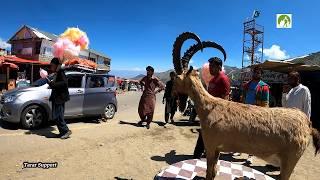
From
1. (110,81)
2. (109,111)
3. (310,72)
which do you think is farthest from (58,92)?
(310,72)

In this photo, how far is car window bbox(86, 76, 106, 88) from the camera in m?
12.4

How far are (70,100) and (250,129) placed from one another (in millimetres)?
8377

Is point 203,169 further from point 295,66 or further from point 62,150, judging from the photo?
point 295,66

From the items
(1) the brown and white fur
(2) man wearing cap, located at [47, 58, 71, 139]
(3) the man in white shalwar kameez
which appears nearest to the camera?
(1) the brown and white fur

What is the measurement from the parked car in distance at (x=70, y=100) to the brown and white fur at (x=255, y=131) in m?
7.13

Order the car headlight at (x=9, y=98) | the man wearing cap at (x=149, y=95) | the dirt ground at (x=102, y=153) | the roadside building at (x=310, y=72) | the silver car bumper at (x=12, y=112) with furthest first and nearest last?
1. the roadside building at (x=310, y=72)
2. the man wearing cap at (x=149, y=95)
3. the car headlight at (x=9, y=98)
4. the silver car bumper at (x=12, y=112)
5. the dirt ground at (x=102, y=153)

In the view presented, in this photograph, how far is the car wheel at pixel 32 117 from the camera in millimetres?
10180

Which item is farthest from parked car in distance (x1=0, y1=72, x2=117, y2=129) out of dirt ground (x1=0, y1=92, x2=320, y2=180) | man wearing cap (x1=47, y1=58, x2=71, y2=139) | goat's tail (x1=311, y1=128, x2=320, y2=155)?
goat's tail (x1=311, y1=128, x2=320, y2=155)

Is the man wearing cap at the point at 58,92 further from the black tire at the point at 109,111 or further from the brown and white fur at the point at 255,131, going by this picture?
the brown and white fur at the point at 255,131

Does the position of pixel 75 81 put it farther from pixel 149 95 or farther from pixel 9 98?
pixel 149 95

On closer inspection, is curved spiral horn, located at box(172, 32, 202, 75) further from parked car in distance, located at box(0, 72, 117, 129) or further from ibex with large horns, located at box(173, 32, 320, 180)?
parked car in distance, located at box(0, 72, 117, 129)

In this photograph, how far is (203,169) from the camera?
5.71 metres

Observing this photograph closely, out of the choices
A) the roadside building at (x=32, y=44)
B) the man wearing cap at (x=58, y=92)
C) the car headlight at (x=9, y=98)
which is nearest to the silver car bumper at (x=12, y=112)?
the car headlight at (x=9, y=98)

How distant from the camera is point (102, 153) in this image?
25.5 feet
